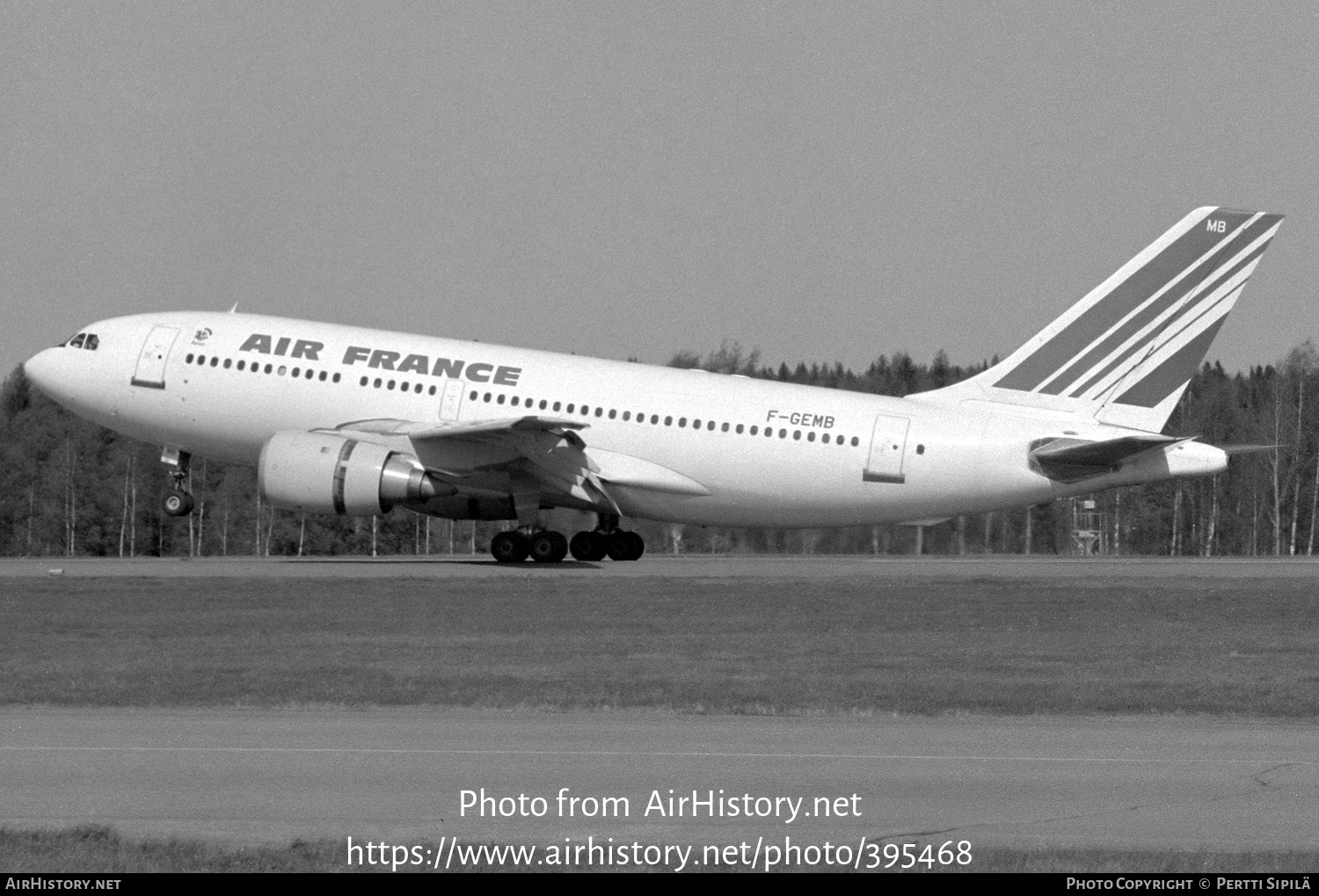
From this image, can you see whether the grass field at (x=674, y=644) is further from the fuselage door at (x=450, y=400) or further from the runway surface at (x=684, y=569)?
the fuselage door at (x=450, y=400)

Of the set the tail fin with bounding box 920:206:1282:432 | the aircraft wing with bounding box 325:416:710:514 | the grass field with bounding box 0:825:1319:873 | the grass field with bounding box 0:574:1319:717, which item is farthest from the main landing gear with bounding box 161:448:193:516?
the grass field with bounding box 0:825:1319:873

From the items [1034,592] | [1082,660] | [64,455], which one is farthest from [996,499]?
[64,455]

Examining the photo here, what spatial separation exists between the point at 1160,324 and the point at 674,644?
57.0ft

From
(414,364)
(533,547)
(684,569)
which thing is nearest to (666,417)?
(684,569)

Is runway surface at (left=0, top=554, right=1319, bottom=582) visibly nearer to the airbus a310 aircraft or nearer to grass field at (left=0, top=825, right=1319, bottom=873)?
the airbus a310 aircraft

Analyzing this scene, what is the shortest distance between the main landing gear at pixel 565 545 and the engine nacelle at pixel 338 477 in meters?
2.44

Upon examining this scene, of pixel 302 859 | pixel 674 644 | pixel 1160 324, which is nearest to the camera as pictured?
pixel 302 859

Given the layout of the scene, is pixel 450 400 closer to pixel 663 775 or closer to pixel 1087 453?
pixel 1087 453

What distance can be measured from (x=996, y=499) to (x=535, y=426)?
32.2 ft

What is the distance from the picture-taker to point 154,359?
125ft

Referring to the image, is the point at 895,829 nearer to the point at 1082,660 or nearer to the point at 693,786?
the point at 693,786

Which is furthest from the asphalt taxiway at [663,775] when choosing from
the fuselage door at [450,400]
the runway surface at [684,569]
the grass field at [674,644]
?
the fuselage door at [450,400]

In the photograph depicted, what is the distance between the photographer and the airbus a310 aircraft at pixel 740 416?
3569cm

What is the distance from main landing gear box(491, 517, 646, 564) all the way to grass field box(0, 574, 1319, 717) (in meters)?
4.37
